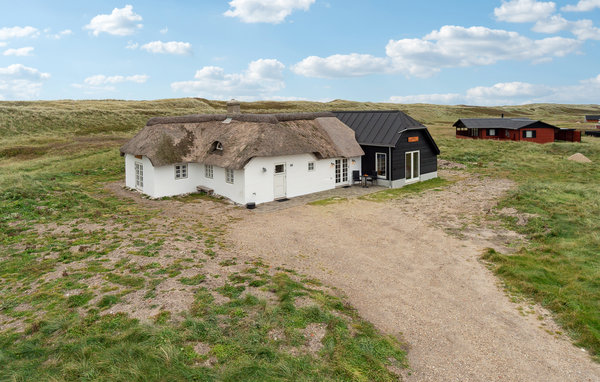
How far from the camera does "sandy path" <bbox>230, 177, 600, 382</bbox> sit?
7.37 meters

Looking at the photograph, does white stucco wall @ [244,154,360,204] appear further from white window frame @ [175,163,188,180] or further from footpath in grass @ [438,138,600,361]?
footpath in grass @ [438,138,600,361]

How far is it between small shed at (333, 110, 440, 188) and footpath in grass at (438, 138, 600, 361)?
20.8 feet

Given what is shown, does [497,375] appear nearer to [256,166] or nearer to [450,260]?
[450,260]

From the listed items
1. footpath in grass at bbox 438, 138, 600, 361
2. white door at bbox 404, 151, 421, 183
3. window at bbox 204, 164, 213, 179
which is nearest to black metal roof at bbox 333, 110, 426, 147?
white door at bbox 404, 151, 421, 183

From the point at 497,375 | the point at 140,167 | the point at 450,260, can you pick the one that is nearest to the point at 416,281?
the point at 450,260

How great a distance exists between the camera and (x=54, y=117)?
188 feet

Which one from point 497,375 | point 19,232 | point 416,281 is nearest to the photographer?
point 497,375

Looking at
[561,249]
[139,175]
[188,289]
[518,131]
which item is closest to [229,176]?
[139,175]

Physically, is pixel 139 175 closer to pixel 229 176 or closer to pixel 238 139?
pixel 229 176

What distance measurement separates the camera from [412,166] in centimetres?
2623

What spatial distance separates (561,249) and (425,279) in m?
5.77

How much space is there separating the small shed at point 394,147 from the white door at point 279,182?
23.5ft

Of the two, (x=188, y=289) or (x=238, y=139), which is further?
(x=238, y=139)

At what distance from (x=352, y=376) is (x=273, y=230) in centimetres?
984
